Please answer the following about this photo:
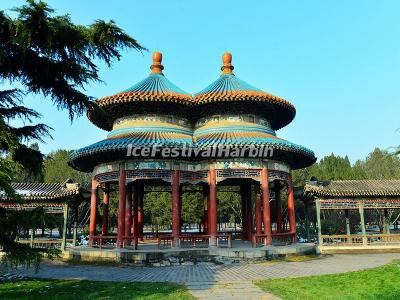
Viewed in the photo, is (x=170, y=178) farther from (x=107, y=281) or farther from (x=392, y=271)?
(x=392, y=271)

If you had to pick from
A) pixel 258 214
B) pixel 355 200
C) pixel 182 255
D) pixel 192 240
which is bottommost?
pixel 182 255

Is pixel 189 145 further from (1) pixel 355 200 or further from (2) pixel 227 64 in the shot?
(1) pixel 355 200

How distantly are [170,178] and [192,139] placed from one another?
290 centimetres

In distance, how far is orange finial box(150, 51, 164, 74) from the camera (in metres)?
24.5

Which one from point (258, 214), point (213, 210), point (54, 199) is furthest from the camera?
point (258, 214)

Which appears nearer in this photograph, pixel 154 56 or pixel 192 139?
pixel 192 139

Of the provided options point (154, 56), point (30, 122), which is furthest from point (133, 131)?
point (30, 122)

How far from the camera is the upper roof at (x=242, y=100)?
19516mm

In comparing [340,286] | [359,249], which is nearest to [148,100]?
[340,286]

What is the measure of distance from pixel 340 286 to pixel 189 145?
978 centimetres

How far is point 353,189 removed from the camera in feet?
72.1

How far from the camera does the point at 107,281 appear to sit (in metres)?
11.6

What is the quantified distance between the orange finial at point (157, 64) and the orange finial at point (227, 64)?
4290 mm

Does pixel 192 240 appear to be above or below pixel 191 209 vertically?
below
